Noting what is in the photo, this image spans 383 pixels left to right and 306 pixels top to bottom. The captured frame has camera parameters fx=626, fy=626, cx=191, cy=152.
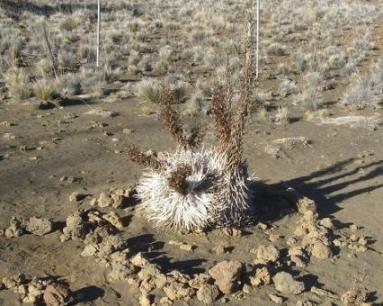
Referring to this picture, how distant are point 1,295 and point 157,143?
5354mm

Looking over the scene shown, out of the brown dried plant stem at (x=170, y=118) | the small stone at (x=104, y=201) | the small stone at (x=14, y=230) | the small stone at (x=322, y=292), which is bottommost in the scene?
the small stone at (x=322, y=292)

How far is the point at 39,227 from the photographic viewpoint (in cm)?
605

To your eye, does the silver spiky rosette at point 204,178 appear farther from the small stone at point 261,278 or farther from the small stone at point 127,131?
the small stone at point 127,131

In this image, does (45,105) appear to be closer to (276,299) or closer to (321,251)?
(321,251)

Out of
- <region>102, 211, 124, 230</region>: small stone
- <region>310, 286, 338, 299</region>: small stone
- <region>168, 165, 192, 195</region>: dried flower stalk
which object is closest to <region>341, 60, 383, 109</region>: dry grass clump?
<region>168, 165, 192, 195</region>: dried flower stalk

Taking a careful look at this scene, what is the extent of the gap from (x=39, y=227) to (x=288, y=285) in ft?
8.05

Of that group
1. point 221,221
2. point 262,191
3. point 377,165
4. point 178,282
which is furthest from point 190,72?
point 178,282

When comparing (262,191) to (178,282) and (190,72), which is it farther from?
(190,72)

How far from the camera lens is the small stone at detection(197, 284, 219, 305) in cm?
499

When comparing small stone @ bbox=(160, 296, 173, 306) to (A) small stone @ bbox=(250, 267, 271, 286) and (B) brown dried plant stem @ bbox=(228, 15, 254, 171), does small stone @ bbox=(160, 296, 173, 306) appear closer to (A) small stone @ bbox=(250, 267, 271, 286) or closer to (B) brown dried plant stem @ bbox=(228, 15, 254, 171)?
(A) small stone @ bbox=(250, 267, 271, 286)

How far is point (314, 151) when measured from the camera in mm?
10016

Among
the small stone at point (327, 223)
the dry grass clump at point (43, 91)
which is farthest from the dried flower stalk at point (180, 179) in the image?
the dry grass clump at point (43, 91)

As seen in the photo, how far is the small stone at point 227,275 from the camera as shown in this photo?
16.7ft

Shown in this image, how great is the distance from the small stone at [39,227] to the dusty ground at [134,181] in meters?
0.06
